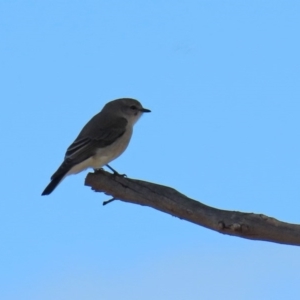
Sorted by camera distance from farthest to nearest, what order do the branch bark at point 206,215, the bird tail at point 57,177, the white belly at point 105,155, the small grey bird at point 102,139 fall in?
the white belly at point 105,155
the small grey bird at point 102,139
the bird tail at point 57,177
the branch bark at point 206,215

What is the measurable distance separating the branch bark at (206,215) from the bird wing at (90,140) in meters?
2.16

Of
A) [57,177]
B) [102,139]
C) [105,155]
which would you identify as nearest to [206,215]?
[57,177]

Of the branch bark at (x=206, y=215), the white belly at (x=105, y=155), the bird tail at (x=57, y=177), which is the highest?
the white belly at (x=105, y=155)

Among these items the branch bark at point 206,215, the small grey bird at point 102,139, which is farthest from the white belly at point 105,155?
the branch bark at point 206,215

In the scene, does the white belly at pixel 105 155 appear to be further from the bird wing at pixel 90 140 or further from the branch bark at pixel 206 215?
the branch bark at pixel 206 215

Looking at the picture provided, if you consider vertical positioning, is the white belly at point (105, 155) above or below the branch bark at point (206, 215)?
above

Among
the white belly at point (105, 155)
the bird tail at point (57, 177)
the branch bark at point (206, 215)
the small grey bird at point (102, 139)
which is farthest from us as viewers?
the white belly at point (105, 155)

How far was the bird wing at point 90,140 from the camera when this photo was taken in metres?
8.17

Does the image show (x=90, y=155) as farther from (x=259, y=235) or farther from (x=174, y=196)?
(x=259, y=235)

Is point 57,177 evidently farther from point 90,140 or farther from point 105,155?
point 90,140

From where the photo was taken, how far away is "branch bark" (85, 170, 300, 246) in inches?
188

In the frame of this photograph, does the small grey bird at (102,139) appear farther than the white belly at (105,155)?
No

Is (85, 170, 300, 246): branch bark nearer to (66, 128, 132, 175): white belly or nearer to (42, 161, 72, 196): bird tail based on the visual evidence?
(42, 161, 72, 196): bird tail

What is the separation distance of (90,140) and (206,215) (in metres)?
4.03
